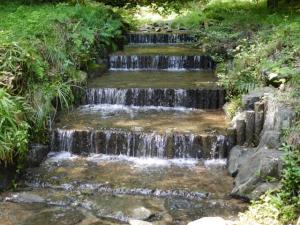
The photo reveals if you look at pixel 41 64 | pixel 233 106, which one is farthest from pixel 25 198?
pixel 233 106

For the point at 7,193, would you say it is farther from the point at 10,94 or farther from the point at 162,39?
the point at 162,39

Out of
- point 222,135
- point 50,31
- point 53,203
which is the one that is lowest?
point 53,203

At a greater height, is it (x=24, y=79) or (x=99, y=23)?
(x=99, y=23)

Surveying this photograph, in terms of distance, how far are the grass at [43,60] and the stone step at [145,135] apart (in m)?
0.50

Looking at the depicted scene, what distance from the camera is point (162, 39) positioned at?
1689 cm

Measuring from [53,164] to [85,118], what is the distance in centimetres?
175

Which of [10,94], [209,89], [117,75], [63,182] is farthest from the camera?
[117,75]

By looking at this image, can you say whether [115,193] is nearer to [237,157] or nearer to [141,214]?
[141,214]

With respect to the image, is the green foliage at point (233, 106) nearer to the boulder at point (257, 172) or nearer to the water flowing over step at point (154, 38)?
the boulder at point (257, 172)

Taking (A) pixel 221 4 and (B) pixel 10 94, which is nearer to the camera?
(B) pixel 10 94

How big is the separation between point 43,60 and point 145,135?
3021 mm

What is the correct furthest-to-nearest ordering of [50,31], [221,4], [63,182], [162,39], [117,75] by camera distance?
[221,4] → [162,39] → [117,75] → [50,31] → [63,182]

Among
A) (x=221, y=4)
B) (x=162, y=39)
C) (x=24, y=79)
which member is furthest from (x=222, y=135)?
(x=221, y=4)

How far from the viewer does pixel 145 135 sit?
368 inches
